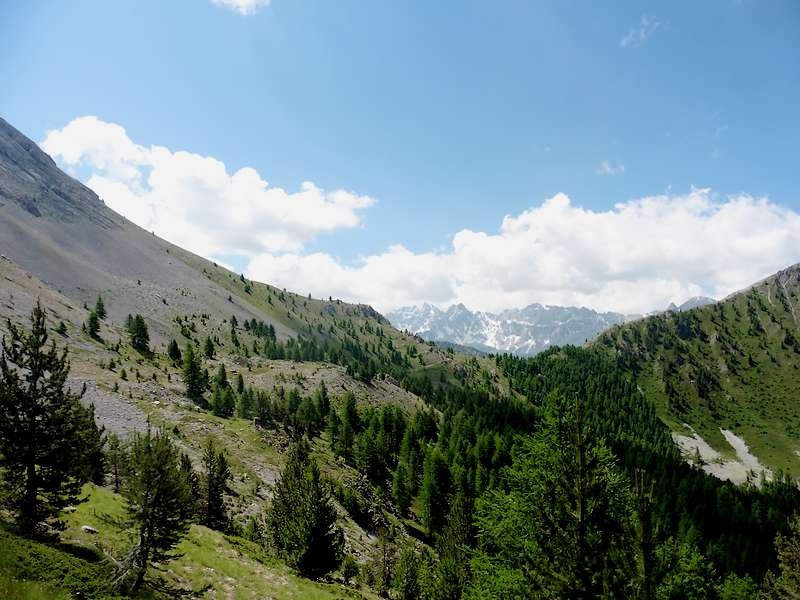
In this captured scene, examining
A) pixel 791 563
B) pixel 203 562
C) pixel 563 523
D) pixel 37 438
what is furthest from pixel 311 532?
pixel 791 563

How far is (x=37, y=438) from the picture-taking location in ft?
69.8

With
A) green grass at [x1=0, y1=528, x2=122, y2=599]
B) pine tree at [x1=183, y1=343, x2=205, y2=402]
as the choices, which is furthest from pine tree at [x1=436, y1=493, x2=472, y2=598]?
pine tree at [x1=183, y1=343, x2=205, y2=402]

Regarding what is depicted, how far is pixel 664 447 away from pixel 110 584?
229990 millimetres

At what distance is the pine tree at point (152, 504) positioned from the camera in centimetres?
2070

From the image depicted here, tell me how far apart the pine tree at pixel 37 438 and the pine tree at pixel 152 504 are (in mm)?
3330

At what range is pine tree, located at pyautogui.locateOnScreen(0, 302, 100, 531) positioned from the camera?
20828mm

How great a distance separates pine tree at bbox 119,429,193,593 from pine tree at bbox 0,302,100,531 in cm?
333

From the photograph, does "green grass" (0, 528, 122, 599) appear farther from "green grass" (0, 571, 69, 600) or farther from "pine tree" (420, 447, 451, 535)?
"pine tree" (420, 447, 451, 535)

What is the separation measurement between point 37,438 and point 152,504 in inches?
260

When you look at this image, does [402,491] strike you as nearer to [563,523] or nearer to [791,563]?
[791,563]

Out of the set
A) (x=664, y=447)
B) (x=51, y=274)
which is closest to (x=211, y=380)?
(x=51, y=274)

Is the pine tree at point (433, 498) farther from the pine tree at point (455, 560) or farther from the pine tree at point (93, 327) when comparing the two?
the pine tree at point (93, 327)

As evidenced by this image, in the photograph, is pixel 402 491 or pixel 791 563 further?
pixel 402 491

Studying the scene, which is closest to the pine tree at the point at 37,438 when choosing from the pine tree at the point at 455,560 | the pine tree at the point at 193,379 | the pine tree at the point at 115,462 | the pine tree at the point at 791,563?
the pine tree at the point at 115,462
